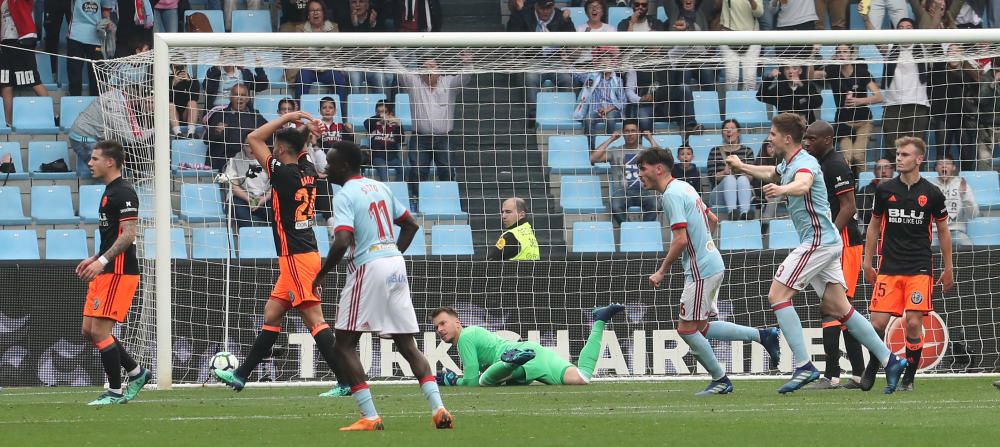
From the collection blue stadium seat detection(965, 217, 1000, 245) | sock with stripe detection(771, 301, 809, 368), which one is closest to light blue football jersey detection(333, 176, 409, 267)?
sock with stripe detection(771, 301, 809, 368)

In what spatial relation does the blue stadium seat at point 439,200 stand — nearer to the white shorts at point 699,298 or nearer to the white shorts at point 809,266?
the white shorts at point 699,298

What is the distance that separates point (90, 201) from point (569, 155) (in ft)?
18.7

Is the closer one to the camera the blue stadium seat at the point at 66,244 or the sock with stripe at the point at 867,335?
the sock with stripe at the point at 867,335

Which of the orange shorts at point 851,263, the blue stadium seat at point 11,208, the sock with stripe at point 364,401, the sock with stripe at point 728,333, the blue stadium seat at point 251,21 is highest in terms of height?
the blue stadium seat at point 251,21

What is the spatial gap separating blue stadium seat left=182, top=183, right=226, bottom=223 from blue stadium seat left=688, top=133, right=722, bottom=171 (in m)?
5.20

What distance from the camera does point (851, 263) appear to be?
1220 centimetres

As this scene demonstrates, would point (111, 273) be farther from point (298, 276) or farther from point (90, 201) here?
point (90, 201)

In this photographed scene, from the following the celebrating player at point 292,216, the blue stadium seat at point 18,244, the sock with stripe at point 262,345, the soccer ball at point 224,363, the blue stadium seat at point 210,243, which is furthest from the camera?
the blue stadium seat at point 18,244

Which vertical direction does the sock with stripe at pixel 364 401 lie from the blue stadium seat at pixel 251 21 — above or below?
below

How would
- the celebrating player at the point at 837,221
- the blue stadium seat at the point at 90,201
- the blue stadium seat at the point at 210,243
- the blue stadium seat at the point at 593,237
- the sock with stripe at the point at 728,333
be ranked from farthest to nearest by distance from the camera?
the blue stadium seat at the point at 90,201 < the blue stadium seat at the point at 593,237 < the blue stadium seat at the point at 210,243 < the sock with stripe at the point at 728,333 < the celebrating player at the point at 837,221

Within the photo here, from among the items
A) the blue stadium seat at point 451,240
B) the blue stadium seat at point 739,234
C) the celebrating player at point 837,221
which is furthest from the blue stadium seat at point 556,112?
the celebrating player at point 837,221

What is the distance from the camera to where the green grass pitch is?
783 cm

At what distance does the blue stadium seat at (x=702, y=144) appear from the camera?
52.7 ft

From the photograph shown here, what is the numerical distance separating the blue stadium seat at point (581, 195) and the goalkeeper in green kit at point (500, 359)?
118 inches
